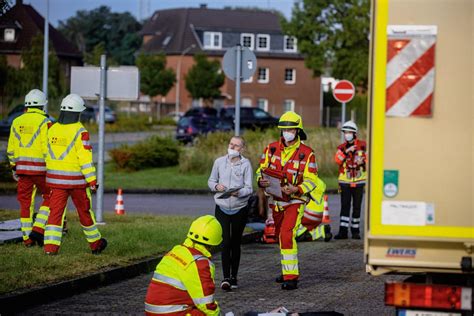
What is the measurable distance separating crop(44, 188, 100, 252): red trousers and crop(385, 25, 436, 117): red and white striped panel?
289 inches

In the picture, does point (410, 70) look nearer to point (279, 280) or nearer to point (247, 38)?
point (279, 280)

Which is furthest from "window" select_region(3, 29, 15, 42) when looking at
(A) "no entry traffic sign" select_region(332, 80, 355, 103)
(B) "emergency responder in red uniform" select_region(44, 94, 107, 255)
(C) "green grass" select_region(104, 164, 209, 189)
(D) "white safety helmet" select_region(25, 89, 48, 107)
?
(B) "emergency responder in red uniform" select_region(44, 94, 107, 255)

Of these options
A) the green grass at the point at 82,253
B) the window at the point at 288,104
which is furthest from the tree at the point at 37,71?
the green grass at the point at 82,253

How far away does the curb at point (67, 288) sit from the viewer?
37.0 feet

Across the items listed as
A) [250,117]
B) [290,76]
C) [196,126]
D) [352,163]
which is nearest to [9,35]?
[290,76]

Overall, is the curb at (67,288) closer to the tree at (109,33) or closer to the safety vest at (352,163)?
the safety vest at (352,163)

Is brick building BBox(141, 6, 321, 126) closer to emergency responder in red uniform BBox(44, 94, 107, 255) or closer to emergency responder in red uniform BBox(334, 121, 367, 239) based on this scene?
emergency responder in red uniform BBox(334, 121, 367, 239)

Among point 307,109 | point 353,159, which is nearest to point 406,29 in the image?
point 353,159

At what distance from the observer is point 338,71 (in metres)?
68.5

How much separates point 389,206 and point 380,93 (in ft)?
2.58

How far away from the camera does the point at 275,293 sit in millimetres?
13016

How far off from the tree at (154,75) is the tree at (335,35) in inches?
686

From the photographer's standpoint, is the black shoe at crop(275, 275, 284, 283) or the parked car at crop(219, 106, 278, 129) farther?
the parked car at crop(219, 106, 278, 129)

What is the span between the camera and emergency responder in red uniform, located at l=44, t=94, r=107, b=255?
559 inches
